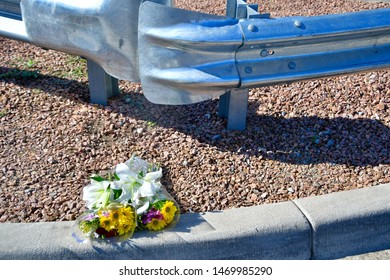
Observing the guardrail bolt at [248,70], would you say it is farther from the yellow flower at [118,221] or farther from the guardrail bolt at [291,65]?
the yellow flower at [118,221]

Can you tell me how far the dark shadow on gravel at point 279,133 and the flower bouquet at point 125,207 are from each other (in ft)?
2.38

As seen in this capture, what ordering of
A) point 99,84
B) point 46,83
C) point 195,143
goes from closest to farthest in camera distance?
point 195,143
point 99,84
point 46,83

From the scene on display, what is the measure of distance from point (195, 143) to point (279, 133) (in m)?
0.54

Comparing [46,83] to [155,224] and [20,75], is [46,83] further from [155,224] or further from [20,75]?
[155,224]

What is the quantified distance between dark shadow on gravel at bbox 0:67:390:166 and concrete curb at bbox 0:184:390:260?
42cm

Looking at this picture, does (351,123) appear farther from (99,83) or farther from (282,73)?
(99,83)

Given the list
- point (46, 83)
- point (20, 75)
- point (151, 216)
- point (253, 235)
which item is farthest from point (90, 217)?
point (20, 75)

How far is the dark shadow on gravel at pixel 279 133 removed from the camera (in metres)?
3.45

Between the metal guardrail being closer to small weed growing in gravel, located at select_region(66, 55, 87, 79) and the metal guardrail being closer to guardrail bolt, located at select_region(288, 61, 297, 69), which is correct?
guardrail bolt, located at select_region(288, 61, 297, 69)

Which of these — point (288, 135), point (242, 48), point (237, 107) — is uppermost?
point (242, 48)

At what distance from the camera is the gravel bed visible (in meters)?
3.16

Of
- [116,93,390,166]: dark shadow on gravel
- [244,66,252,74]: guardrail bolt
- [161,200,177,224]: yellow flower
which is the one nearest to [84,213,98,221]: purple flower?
[161,200,177,224]: yellow flower

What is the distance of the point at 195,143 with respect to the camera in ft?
11.5

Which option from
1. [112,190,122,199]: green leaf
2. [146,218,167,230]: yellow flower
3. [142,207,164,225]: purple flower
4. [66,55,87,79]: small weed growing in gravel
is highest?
[66,55,87,79]: small weed growing in gravel
